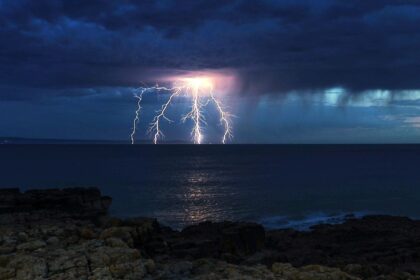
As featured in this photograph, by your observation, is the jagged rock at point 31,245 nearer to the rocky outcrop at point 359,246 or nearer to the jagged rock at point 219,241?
the jagged rock at point 219,241

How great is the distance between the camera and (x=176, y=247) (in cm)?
2778

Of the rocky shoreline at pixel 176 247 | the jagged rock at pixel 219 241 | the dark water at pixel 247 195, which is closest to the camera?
the rocky shoreline at pixel 176 247

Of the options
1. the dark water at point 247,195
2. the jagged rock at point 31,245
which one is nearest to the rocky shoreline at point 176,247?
the jagged rock at point 31,245

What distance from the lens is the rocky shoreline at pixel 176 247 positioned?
1867 centimetres

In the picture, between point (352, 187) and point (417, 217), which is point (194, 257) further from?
point (352, 187)

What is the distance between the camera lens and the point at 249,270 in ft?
63.8

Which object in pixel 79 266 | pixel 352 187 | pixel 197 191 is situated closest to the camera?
pixel 79 266

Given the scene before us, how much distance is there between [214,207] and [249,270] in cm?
4425

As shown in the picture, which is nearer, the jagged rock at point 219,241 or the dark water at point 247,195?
the jagged rock at point 219,241

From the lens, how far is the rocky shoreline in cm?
1867

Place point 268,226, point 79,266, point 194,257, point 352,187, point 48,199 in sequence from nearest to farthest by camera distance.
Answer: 1. point 79,266
2. point 194,257
3. point 48,199
4. point 268,226
5. point 352,187

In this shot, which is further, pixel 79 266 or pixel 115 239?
pixel 115 239

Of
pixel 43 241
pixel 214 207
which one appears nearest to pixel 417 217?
pixel 214 207

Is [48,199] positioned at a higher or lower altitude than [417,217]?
higher
